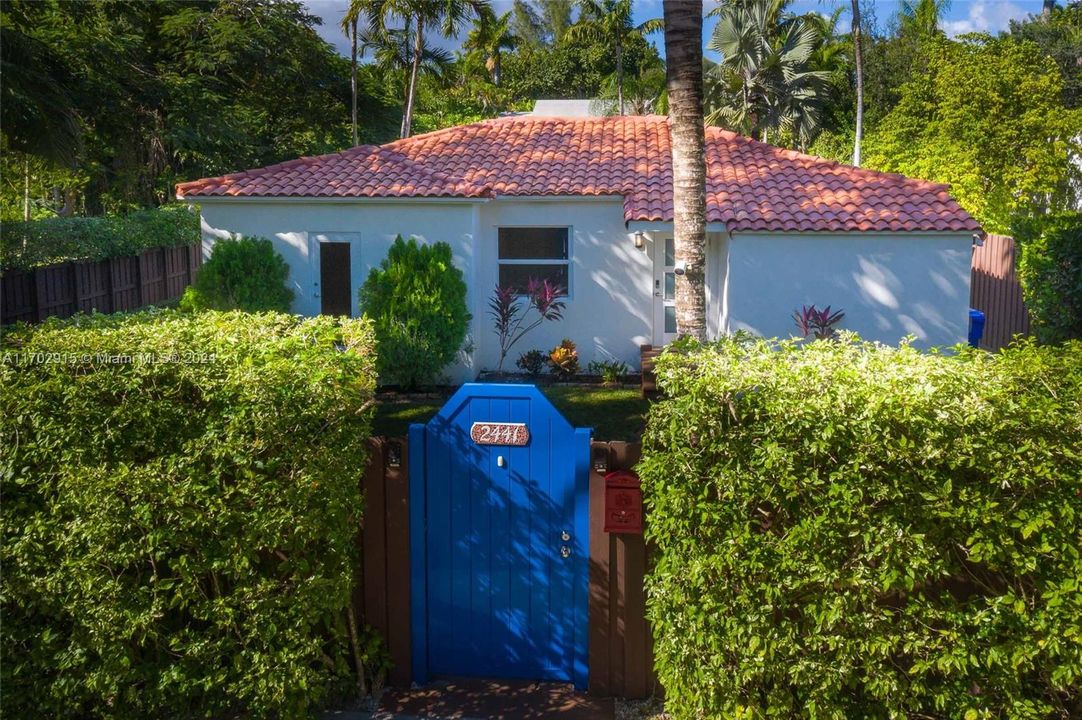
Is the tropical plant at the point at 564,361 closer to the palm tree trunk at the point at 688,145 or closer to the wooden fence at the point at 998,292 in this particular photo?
the wooden fence at the point at 998,292

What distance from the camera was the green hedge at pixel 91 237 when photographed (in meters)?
20.8

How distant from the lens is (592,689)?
589 cm

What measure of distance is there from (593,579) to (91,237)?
70.2 feet

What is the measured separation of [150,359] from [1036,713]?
15.7ft

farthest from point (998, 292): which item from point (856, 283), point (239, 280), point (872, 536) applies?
point (872, 536)

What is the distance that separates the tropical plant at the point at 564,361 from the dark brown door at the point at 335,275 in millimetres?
3415

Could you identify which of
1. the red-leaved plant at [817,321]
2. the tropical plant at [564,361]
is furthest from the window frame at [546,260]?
the red-leaved plant at [817,321]

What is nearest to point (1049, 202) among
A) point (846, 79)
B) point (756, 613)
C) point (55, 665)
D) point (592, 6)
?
point (846, 79)

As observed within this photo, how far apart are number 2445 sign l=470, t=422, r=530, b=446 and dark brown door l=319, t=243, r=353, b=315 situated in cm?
1049

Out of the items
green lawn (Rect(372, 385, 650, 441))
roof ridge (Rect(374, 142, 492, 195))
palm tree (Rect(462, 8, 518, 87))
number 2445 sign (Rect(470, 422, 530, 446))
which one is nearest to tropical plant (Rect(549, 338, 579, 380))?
green lawn (Rect(372, 385, 650, 441))

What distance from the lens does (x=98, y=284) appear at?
24.1m

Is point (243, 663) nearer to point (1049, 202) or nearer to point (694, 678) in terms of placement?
point (694, 678)

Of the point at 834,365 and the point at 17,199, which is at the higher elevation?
the point at 17,199

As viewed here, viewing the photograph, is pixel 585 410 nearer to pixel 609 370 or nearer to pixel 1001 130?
pixel 609 370
